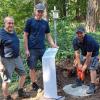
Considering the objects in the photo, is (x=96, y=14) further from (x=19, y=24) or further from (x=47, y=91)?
(x=47, y=91)

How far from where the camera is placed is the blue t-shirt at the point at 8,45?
6344 mm

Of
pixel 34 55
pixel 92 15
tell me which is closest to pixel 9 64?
pixel 34 55

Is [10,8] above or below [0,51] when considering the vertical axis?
above

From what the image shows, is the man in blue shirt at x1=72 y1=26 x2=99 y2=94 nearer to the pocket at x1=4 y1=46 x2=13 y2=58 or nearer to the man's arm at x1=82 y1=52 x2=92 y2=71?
the man's arm at x1=82 y1=52 x2=92 y2=71

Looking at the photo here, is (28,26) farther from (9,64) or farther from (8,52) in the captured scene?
(9,64)

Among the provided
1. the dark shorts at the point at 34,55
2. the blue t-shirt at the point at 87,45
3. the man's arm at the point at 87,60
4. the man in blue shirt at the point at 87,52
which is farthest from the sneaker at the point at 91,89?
the dark shorts at the point at 34,55

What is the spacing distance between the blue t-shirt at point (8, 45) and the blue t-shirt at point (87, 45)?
1359 millimetres

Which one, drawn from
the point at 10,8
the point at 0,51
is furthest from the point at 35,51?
the point at 10,8

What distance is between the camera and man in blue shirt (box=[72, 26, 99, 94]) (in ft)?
22.1

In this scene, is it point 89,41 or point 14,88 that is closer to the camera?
point 89,41

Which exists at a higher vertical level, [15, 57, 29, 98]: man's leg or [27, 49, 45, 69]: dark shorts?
[27, 49, 45, 69]: dark shorts

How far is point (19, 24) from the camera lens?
66.5 ft

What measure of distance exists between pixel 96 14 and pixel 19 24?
7038 millimetres

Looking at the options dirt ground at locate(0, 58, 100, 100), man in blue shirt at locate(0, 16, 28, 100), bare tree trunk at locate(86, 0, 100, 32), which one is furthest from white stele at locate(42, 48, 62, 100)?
bare tree trunk at locate(86, 0, 100, 32)
